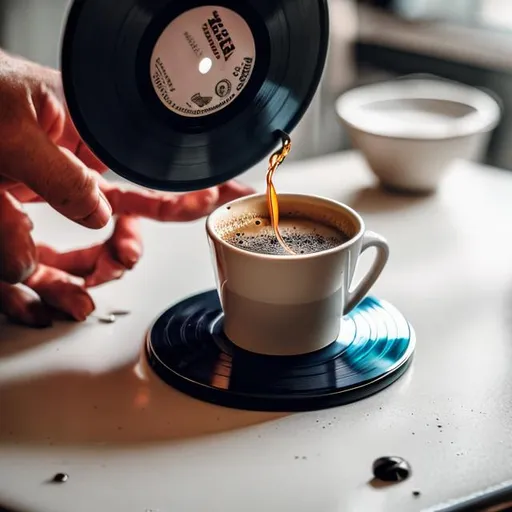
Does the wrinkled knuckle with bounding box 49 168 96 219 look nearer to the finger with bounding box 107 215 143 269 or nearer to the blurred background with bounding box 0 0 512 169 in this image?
the finger with bounding box 107 215 143 269

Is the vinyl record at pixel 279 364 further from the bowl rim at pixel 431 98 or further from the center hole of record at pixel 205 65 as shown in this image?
the bowl rim at pixel 431 98

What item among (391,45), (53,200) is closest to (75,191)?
(53,200)

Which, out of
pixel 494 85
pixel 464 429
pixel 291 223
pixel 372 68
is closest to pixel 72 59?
pixel 291 223

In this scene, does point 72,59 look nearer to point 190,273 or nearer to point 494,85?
point 190,273

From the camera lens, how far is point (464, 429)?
70cm

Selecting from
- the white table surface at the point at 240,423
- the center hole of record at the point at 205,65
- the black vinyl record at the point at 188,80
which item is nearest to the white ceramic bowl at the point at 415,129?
the white table surface at the point at 240,423

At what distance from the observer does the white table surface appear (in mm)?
637

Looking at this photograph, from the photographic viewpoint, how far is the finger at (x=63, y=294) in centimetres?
87

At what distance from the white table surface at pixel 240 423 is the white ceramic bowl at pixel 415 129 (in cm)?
23

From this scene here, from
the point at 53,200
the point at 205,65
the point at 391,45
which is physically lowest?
the point at 391,45

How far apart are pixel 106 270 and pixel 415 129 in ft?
1.91

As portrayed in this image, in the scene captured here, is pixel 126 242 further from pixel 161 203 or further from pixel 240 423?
pixel 240 423

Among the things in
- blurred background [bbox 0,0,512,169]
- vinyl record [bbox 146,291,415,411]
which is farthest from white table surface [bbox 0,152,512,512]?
blurred background [bbox 0,0,512,169]

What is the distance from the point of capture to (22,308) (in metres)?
0.87
